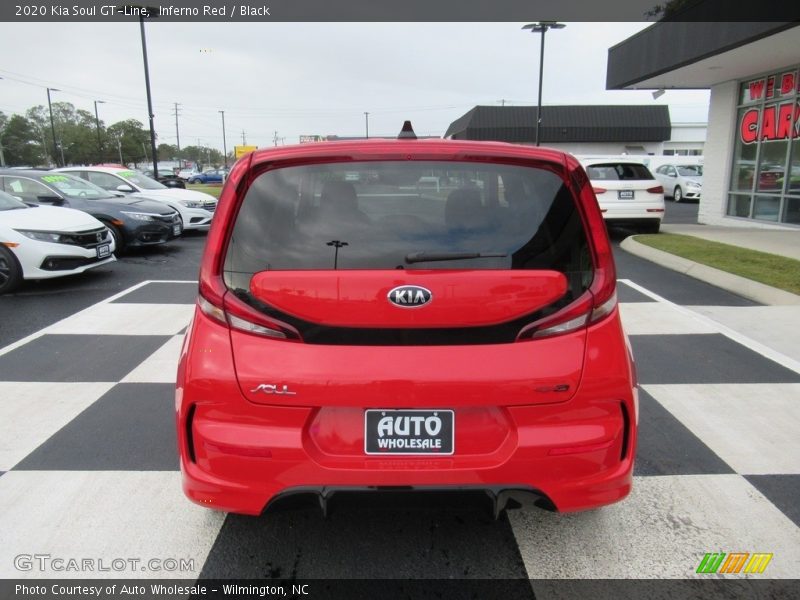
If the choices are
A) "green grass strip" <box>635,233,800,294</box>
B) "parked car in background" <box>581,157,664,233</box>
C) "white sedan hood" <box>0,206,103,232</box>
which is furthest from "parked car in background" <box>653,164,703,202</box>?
"white sedan hood" <box>0,206,103,232</box>

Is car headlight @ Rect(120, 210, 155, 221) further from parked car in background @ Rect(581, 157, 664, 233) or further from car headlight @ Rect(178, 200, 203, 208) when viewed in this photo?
parked car in background @ Rect(581, 157, 664, 233)

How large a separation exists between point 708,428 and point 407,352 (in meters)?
2.49

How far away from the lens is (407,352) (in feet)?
6.89

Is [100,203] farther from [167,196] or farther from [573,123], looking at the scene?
[573,123]

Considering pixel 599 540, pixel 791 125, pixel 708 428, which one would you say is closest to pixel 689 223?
pixel 791 125

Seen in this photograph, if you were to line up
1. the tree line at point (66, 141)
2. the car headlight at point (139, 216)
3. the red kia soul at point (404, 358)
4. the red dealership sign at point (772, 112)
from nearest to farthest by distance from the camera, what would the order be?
the red kia soul at point (404, 358) < the car headlight at point (139, 216) < the red dealership sign at point (772, 112) < the tree line at point (66, 141)

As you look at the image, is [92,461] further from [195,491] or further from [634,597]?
[634,597]

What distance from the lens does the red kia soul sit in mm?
2076

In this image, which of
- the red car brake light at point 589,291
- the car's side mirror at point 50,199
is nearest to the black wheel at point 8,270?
the car's side mirror at point 50,199

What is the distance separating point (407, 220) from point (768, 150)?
1419cm

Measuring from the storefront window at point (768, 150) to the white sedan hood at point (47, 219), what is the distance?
13397mm

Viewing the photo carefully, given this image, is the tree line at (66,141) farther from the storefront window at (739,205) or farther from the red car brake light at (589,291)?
the red car brake light at (589,291)

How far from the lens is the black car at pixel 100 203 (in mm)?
9352

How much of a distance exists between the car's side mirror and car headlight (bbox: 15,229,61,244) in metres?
2.20
